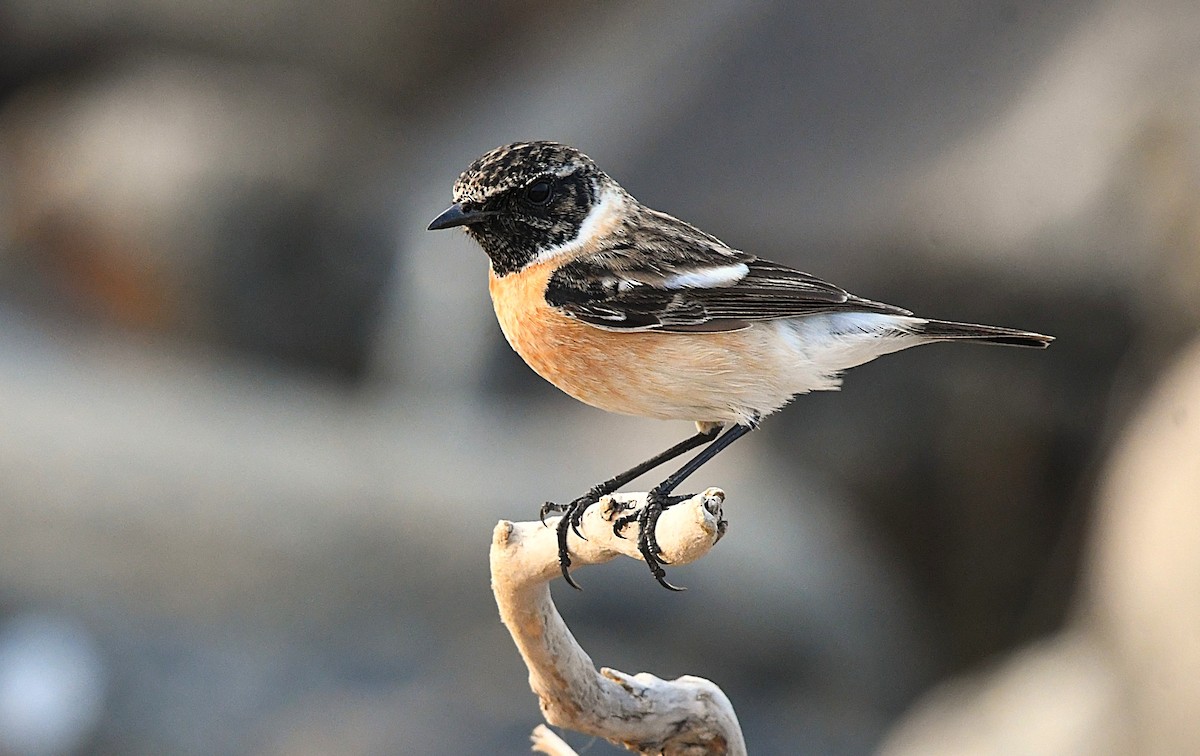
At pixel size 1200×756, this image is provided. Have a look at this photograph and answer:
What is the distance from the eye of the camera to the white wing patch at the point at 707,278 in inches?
128

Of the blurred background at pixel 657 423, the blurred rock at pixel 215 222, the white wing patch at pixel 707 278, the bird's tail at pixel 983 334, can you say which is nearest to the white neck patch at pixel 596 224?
the white wing patch at pixel 707 278

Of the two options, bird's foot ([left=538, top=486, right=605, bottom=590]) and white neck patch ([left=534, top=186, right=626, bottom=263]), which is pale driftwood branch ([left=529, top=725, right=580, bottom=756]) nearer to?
bird's foot ([left=538, top=486, right=605, bottom=590])

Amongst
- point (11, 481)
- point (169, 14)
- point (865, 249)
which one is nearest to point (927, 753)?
point (865, 249)

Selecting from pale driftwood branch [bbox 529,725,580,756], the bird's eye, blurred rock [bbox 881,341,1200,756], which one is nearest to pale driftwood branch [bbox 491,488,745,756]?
pale driftwood branch [bbox 529,725,580,756]

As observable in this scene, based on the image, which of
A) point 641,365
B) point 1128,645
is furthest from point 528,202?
point 1128,645

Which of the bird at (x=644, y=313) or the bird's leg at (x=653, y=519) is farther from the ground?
the bird at (x=644, y=313)

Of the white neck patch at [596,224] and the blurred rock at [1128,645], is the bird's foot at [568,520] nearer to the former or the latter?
the white neck patch at [596,224]

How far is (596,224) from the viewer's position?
334 centimetres

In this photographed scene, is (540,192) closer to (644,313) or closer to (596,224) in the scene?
(596,224)

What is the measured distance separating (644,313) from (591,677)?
0.89m

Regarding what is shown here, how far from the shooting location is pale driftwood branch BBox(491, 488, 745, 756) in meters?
2.88

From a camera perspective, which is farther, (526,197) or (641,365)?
(526,197)

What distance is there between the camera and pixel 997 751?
21.1ft

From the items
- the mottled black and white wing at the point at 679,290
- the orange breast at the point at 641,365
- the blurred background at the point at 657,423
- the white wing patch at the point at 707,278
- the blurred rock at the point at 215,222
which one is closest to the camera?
the orange breast at the point at 641,365
